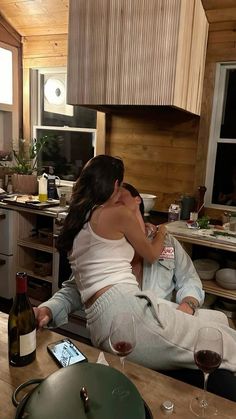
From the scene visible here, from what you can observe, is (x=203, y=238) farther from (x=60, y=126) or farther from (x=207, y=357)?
(x=60, y=126)

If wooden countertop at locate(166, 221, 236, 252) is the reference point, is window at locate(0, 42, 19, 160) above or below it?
above

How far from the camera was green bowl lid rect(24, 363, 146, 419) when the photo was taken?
737 millimetres

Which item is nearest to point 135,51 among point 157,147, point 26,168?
point 157,147

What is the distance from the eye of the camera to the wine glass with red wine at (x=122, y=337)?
3.29 feet

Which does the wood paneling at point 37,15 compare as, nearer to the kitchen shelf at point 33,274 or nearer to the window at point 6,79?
the window at point 6,79

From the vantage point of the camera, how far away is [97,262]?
1432mm

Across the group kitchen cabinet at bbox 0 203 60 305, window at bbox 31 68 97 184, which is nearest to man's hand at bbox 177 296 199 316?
kitchen cabinet at bbox 0 203 60 305

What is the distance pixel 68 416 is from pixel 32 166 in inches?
121

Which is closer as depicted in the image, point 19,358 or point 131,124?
point 19,358

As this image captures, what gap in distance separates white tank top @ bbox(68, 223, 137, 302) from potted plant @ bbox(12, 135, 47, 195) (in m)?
2.07

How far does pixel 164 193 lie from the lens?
308cm

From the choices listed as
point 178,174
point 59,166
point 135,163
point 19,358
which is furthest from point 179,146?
point 19,358

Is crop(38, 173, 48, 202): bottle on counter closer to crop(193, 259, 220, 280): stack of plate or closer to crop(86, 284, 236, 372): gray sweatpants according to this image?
crop(193, 259, 220, 280): stack of plate

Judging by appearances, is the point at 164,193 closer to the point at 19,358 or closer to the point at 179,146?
the point at 179,146
